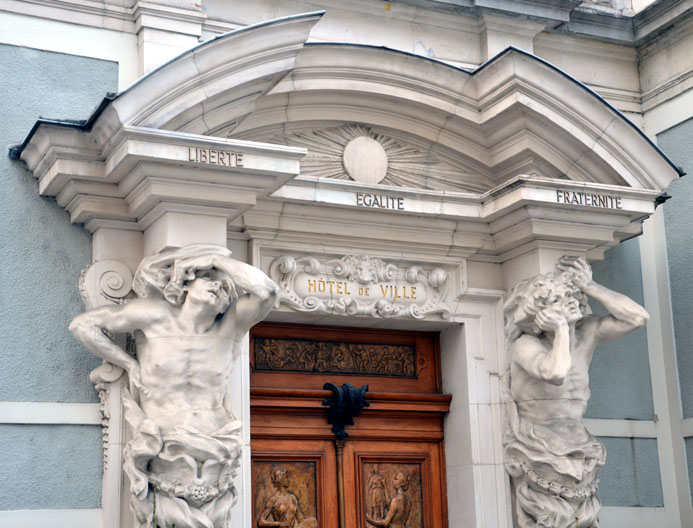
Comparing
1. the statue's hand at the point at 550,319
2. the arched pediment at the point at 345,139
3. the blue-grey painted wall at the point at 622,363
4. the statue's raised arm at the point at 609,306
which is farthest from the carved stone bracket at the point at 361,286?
the blue-grey painted wall at the point at 622,363

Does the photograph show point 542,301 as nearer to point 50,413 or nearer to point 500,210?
point 500,210

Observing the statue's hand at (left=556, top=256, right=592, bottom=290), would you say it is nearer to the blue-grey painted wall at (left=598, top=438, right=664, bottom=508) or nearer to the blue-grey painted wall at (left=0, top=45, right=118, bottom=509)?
the blue-grey painted wall at (left=598, top=438, right=664, bottom=508)

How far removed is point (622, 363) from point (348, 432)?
1940 mm

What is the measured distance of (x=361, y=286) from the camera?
7.14 meters

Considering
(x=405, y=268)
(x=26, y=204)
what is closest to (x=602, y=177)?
(x=405, y=268)

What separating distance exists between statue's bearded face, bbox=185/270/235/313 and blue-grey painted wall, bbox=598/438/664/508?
2.92 m

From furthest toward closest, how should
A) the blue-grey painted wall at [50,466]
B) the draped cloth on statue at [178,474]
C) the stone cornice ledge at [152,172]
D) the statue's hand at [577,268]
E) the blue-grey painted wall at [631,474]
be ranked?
the blue-grey painted wall at [631,474]
the statue's hand at [577,268]
the blue-grey painted wall at [50,466]
the stone cornice ledge at [152,172]
the draped cloth on statue at [178,474]

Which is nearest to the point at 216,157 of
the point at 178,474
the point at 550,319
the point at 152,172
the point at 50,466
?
the point at 152,172

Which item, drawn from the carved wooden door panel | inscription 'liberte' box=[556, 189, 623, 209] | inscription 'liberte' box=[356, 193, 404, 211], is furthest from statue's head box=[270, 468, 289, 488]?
inscription 'liberte' box=[556, 189, 623, 209]

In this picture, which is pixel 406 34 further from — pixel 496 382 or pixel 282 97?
pixel 496 382

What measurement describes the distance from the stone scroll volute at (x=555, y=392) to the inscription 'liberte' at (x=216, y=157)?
1998 millimetres

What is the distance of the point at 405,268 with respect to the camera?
7.31 metres

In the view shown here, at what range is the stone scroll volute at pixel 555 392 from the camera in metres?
6.85

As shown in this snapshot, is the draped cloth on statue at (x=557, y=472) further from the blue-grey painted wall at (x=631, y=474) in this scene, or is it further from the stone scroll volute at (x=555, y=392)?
the blue-grey painted wall at (x=631, y=474)
